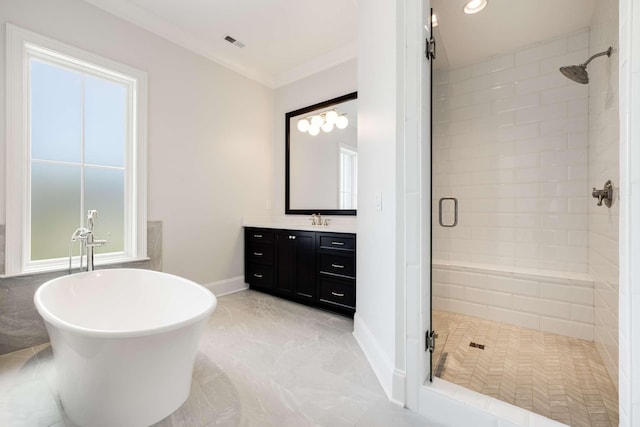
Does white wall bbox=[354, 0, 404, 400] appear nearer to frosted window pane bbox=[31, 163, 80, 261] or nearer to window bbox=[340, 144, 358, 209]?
window bbox=[340, 144, 358, 209]

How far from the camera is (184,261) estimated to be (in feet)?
9.77

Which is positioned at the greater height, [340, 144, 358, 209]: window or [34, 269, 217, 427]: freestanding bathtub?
[340, 144, 358, 209]: window

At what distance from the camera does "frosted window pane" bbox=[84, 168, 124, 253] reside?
244cm

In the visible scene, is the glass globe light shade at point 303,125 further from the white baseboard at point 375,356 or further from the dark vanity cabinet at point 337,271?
the white baseboard at point 375,356

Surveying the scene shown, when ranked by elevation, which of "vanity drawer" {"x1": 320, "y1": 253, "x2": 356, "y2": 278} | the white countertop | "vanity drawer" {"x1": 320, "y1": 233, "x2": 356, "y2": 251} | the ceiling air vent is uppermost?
the ceiling air vent

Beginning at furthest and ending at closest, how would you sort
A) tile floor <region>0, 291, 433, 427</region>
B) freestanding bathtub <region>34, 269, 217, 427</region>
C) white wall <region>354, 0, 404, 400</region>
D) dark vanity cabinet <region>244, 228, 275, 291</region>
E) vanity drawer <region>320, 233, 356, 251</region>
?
dark vanity cabinet <region>244, 228, 275, 291</region> < vanity drawer <region>320, 233, 356, 251</region> < white wall <region>354, 0, 404, 400</region> < tile floor <region>0, 291, 433, 427</region> < freestanding bathtub <region>34, 269, 217, 427</region>

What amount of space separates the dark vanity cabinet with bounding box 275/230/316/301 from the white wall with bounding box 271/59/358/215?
0.77 metres

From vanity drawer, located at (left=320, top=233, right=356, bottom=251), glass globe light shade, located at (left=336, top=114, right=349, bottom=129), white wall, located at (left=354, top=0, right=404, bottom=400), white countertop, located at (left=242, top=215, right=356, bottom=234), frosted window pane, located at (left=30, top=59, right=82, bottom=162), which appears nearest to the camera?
white wall, located at (left=354, top=0, right=404, bottom=400)

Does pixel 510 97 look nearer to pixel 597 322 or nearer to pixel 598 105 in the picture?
pixel 598 105

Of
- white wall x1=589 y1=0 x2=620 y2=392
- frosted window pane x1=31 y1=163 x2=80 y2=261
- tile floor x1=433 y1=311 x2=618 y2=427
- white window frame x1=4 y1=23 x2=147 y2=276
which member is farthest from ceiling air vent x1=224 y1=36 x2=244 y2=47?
tile floor x1=433 y1=311 x2=618 y2=427

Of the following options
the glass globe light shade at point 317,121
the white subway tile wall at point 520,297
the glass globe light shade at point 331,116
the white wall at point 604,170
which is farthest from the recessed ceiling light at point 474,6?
the white subway tile wall at point 520,297

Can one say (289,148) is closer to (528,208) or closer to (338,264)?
(338,264)

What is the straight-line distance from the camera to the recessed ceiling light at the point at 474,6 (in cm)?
203

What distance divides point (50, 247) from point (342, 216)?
254cm
